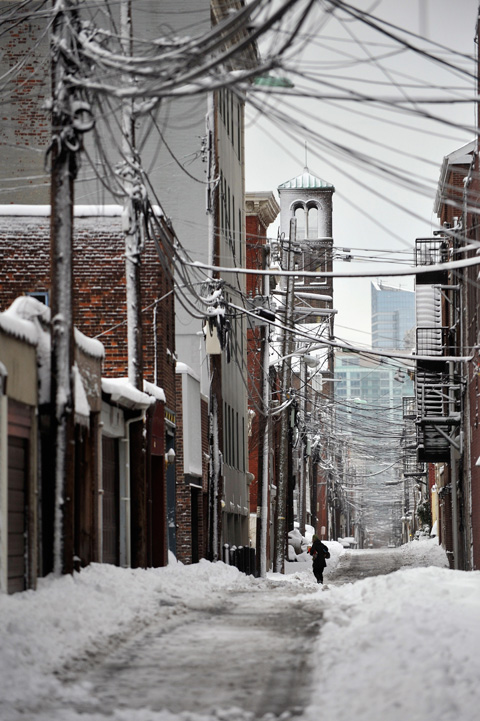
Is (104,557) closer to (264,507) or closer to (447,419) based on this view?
(264,507)

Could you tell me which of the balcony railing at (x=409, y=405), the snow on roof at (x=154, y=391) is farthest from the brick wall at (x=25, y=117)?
the balcony railing at (x=409, y=405)

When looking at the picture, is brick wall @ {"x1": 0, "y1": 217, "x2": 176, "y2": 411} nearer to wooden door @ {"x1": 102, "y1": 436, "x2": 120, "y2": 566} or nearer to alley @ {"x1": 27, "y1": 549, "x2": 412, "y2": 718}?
wooden door @ {"x1": 102, "y1": 436, "x2": 120, "y2": 566}

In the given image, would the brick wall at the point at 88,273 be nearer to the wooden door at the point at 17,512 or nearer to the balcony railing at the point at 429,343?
the wooden door at the point at 17,512

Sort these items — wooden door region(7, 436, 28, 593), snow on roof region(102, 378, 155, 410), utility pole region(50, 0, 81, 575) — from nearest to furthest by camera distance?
wooden door region(7, 436, 28, 593), utility pole region(50, 0, 81, 575), snow on roof region(102, 378, 155, 410)

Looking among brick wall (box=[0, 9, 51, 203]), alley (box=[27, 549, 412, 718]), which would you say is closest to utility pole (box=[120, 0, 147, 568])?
alley (box=[27, 549, 412, 718])

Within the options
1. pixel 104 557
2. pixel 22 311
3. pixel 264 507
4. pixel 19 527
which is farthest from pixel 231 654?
pixel 264 507

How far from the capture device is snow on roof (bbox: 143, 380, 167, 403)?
27.9m

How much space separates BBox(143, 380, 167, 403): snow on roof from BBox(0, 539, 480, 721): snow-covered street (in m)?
9.68

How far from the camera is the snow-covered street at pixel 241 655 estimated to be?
955 cm

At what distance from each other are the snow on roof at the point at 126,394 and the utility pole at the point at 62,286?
17.2 feet

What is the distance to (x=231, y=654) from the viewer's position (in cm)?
1260

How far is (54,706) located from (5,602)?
190 inches

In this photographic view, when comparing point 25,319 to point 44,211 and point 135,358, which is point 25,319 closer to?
point 135,358

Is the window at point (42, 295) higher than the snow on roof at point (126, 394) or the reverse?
higher
